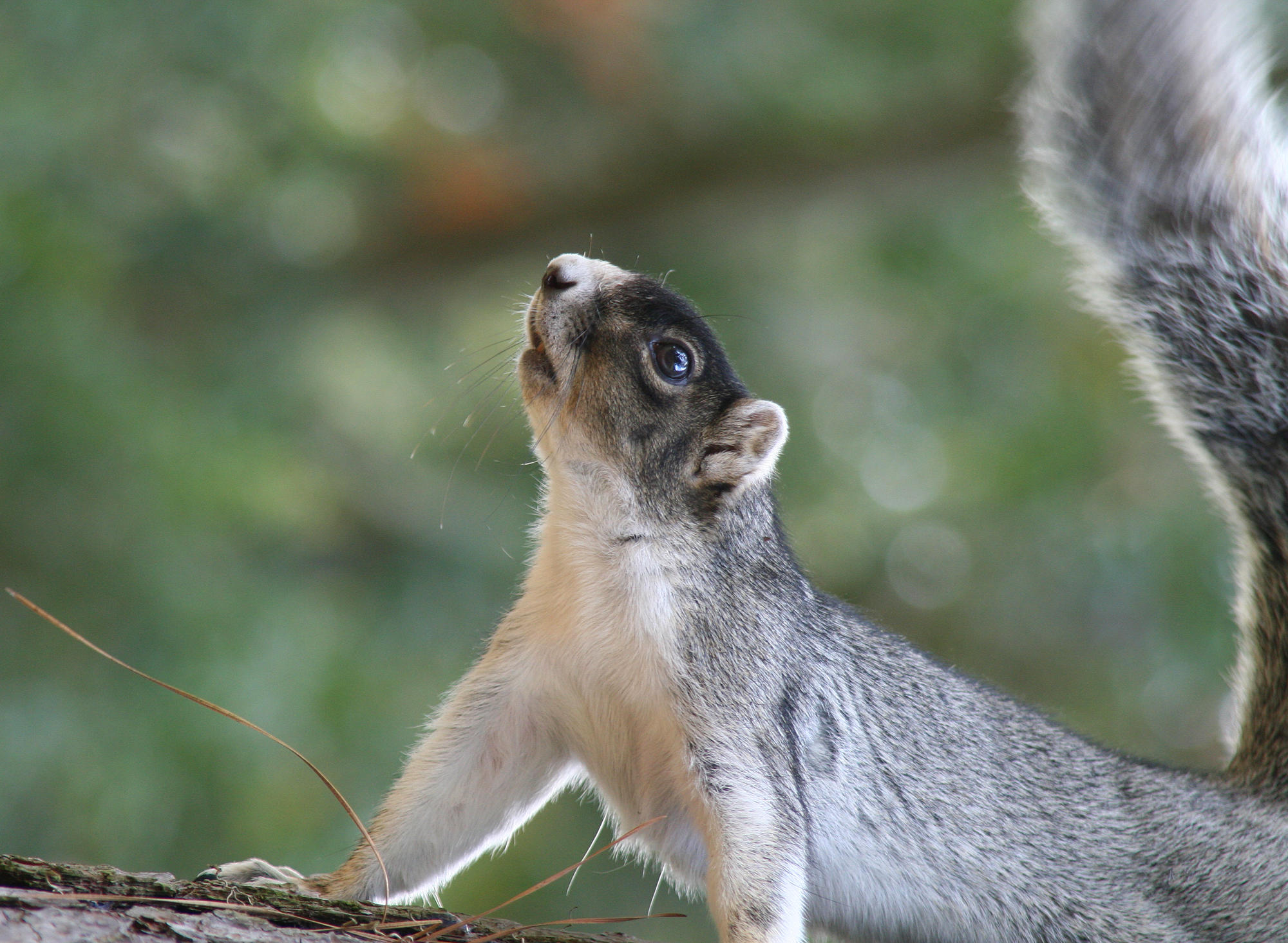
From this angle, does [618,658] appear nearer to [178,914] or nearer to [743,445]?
[743,445]

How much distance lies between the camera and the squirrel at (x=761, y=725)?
6.77 ft

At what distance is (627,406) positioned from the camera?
219 cm

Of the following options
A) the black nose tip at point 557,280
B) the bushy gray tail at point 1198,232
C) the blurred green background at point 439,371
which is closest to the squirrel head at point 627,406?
the black nose tip at point 557,280

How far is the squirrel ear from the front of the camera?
2.15 metres

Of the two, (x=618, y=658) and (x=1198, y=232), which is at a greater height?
(x=1198, y=232)

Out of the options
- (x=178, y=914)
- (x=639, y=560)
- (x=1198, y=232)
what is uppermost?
(x=1198, y=232)

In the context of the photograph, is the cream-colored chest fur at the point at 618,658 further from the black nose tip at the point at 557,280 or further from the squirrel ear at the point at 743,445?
the black nose tip at the point at 557,280

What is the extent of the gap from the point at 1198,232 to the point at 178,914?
233 centimetres

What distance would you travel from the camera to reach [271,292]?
4.59 m

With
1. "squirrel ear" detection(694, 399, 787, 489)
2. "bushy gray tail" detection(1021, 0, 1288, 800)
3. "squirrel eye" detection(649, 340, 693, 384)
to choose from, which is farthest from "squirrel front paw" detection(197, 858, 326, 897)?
"bushy gray tail" detection(1021, 0, 1288, 800)

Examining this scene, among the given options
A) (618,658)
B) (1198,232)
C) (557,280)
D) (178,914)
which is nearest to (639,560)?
(618,658)

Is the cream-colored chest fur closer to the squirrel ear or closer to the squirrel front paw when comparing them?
the squirrel ear

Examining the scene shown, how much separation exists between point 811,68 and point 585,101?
3.09 ft

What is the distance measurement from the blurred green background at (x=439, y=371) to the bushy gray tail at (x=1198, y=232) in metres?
1.32
